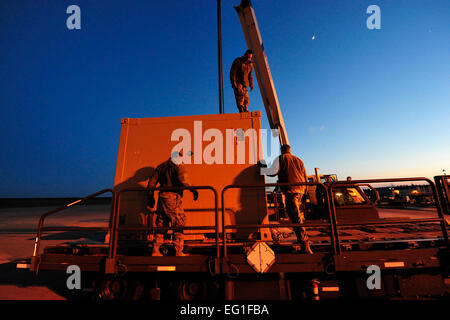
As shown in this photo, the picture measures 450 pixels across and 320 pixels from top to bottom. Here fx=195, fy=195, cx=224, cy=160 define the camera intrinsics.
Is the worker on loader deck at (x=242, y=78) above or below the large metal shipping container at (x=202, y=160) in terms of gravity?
above

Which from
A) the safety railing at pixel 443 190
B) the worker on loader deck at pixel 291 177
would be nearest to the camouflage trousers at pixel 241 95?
the worker on loader deck at pixel 291 177

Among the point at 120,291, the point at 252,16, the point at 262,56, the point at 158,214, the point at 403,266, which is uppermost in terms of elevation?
the point at 252,16

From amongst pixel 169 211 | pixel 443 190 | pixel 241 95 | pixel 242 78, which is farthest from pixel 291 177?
pixel 242 78

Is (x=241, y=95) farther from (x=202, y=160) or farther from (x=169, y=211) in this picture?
(x=169, y=211)

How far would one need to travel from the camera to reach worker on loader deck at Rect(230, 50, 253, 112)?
20.0ft

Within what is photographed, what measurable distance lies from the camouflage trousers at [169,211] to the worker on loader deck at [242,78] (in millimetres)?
3817

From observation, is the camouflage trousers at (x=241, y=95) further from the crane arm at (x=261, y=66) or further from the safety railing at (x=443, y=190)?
the safety railing at (x=443, y=190)

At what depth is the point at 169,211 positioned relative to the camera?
361 cm

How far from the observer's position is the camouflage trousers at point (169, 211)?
360 centimetres
